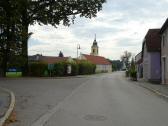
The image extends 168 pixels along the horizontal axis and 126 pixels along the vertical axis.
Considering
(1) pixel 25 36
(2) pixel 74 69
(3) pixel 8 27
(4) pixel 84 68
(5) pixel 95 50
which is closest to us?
(1) pixel 25 36

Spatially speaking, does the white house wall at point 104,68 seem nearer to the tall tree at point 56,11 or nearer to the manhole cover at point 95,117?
the tall tree at point 56,11

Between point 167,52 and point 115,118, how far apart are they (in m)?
24.9

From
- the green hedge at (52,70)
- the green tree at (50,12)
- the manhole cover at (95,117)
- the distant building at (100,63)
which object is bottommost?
the manhole cover at (95,117)

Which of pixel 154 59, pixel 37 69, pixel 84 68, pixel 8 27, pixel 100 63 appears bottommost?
pixel 37 69

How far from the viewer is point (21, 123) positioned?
1202cm

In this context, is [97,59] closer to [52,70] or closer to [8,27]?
[52,70]

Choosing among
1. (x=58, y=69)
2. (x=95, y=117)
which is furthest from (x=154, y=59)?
(x=95, y=117)

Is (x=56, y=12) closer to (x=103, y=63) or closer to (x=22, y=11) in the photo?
(x=22, y=11)

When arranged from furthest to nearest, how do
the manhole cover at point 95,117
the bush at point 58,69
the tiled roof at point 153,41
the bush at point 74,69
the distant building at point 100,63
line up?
the distant building at point 100,63 → the bush at point 74,69 → the bush at point 58,69 → the tiled roof at point 153,41 → the manhole cover at point 95,117

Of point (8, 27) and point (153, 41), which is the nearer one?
point (8, 27)

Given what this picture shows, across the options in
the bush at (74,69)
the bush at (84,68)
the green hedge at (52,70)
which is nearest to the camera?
the green hedge at (52,70)

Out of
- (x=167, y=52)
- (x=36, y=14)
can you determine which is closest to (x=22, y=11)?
(x=36, y=14)

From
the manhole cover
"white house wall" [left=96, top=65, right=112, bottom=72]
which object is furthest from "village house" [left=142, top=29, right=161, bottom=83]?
"white house wall" [left=96, top=65, right=112, bottom=72]

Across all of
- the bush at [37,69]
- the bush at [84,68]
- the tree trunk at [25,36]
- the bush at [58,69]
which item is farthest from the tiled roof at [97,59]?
the tree trunk at [25,36]
